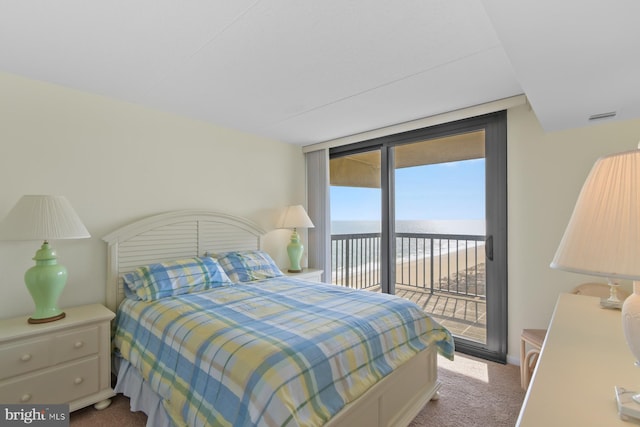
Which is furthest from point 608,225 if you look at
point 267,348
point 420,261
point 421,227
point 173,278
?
point 420,261

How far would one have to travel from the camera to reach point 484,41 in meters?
1.78

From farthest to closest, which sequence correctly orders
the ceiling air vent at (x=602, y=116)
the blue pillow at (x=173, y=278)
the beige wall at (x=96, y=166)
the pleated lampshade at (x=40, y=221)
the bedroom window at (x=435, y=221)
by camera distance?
the bedroom window at (x=435, y=221) < the blue pillow at (x=173, y=278) < the beige wall at (x=96, y=166) < the ceiling air vent at (x=602, y=116) < the pleated lampshade at (x=40, y=221)

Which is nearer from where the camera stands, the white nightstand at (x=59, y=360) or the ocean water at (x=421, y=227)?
the white nightstand at (x=59, y=360)

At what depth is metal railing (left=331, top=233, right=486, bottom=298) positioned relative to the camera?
3920 mm

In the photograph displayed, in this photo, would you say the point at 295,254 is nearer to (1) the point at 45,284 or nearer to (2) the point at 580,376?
(1) the point at 45,284

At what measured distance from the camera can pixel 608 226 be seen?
2.27ft

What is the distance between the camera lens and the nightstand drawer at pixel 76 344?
2.01m

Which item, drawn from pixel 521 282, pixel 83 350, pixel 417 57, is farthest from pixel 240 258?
pixel 521 282

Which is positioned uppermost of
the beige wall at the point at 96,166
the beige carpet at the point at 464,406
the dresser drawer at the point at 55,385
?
the beige wall at the point at 96,166

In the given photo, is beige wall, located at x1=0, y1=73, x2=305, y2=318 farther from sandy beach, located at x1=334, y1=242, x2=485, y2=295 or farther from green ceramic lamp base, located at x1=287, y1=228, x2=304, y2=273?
sandy beach, located at x1=334, y1=242, x2=485, y2=295

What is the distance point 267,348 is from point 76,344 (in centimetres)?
154

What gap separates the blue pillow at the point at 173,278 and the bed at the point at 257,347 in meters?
0.01

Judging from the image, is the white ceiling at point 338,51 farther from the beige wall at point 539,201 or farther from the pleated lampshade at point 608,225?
the pleated lampshade at point 608,225

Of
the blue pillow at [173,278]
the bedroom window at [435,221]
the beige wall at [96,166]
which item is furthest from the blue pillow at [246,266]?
the bedroom window at [435,221]
